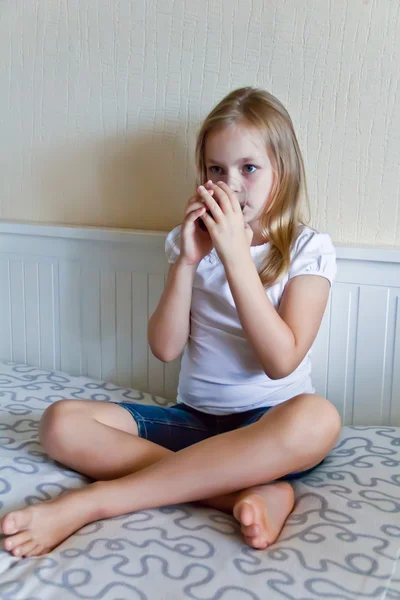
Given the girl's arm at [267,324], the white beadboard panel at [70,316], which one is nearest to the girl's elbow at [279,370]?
the girl's arm at [267,324]

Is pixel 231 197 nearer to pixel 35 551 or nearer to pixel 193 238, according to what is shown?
pixel 193 238

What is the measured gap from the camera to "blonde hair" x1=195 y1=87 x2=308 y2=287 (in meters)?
1.05

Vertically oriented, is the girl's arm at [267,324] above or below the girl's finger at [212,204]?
below

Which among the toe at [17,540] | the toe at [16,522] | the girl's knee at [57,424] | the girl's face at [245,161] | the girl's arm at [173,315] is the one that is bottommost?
the toe at [17,540]

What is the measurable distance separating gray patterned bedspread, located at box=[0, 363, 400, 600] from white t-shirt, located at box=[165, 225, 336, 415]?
15 centimetres

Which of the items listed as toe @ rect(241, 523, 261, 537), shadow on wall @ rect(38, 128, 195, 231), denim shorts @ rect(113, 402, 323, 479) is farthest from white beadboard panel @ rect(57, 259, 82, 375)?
toe @ rect(241, 523, 261, 537)

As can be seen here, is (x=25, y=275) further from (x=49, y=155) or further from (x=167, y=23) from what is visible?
(x=167, y=23)

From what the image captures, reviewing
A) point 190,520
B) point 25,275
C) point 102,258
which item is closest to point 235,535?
point 190,520

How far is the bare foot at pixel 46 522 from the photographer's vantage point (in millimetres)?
782

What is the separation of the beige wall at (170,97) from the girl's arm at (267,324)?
0.90 feet

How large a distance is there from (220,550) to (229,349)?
38 centimetres

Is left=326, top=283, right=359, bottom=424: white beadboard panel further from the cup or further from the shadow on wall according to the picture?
the shadow on wall

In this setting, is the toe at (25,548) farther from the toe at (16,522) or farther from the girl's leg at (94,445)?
the girl's leg at (94,445)

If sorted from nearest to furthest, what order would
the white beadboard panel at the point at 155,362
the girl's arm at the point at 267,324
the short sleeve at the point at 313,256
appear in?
the girl's arm at the point at 267,324
the short sleeve at the point at 313,256
the white beadboard panel at the point at 155,362
